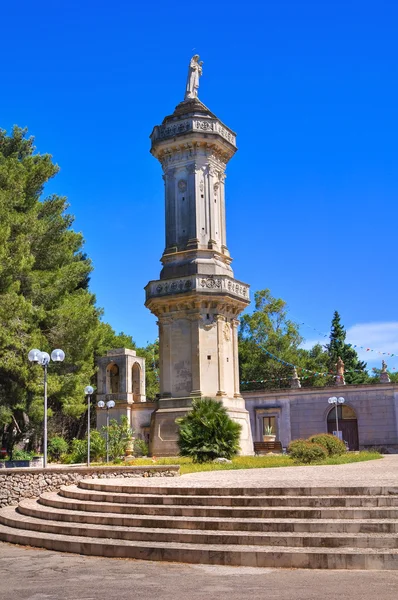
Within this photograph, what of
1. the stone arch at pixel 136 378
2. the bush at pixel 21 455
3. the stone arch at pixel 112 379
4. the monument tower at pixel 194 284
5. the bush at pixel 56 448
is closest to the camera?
the monument tower at pixel 194 284

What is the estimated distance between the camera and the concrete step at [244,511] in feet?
34.2

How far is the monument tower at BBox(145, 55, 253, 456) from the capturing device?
3006 cm

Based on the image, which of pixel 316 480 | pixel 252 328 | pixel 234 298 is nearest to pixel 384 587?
pixel 316 480

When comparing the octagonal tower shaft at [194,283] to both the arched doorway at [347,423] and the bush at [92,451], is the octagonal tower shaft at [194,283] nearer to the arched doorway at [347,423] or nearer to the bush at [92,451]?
the bush at [92,451]

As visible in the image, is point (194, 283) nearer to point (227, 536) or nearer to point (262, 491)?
point (262, 491)

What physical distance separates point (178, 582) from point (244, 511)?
8.79 feet

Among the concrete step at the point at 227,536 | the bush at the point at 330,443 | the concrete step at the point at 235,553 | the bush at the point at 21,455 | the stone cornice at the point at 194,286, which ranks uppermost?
the stone cornice at the point at 194,286

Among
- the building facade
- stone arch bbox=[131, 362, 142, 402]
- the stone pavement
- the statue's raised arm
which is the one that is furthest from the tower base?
the stone pavement

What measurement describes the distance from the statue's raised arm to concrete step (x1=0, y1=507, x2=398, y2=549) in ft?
83.6

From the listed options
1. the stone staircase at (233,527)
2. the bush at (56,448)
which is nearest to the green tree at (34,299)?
the bush at (56,448)

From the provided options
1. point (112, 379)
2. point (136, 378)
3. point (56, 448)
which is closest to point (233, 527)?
point (56, 448)

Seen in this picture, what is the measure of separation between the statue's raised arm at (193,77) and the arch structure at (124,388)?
→ 14491 mm

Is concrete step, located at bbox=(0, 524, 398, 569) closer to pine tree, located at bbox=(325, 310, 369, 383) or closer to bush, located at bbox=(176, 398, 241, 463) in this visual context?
bush, located at bbox=(176, 398, 241, 463)

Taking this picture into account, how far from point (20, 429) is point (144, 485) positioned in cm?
2261
